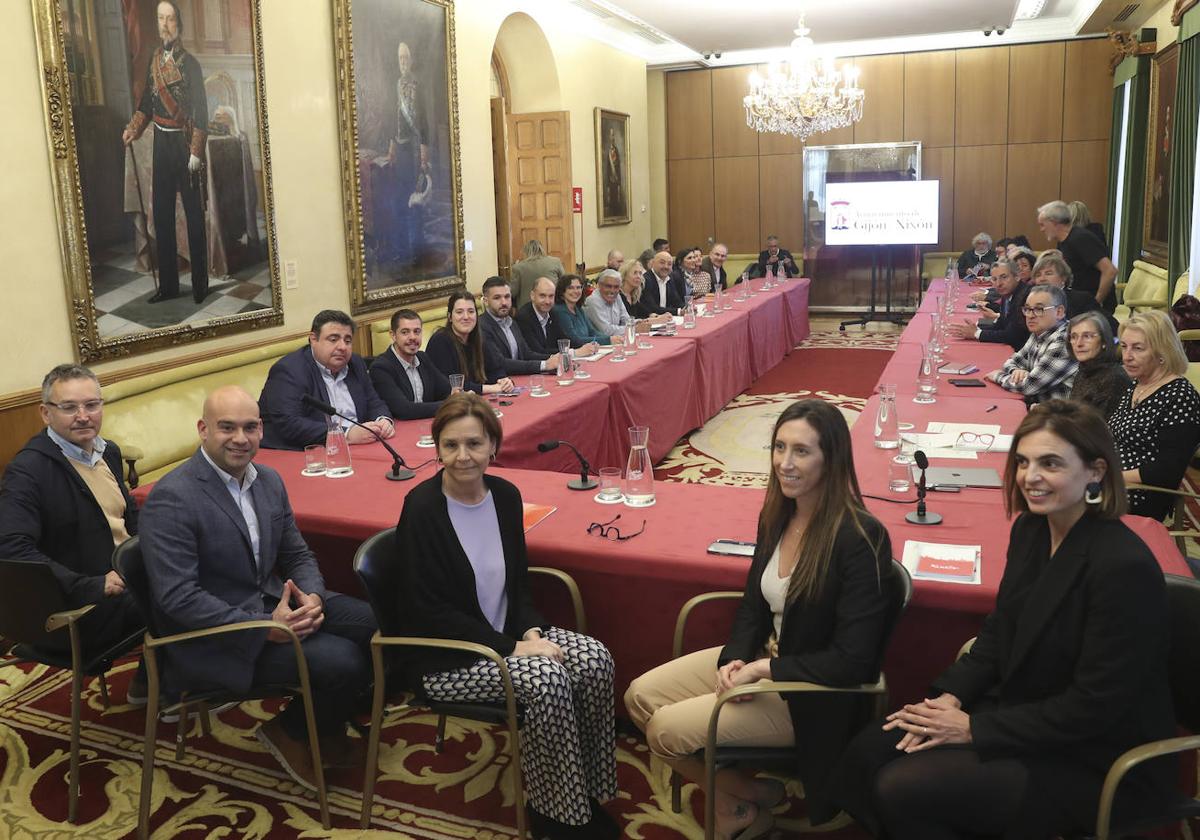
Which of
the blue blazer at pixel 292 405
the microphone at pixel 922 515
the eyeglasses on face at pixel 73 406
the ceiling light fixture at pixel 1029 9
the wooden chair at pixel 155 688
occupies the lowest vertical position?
the wooden chair at pixel 155 688

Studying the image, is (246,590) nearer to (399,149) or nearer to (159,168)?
(159,168)

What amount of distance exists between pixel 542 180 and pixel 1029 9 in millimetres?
6121

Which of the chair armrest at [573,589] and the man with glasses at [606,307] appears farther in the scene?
the man with glasses at [606,307]

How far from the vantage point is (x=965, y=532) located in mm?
2914

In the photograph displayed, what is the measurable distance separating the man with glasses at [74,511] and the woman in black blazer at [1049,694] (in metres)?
2.17

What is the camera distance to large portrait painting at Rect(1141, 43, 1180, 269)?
978 cm

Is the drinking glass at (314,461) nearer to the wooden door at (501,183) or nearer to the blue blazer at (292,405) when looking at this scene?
the blue blazer at (292,405)

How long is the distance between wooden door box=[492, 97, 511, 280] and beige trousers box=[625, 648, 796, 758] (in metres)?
7.79

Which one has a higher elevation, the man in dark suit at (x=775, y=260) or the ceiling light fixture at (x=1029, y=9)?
the ceiling light fixture at (x=1029, y=9)

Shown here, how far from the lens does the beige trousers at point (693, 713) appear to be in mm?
Answer: 2342

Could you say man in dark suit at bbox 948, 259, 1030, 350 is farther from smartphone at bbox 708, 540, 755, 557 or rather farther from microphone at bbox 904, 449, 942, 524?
smartphone at bbox 708, 540, 755, 557

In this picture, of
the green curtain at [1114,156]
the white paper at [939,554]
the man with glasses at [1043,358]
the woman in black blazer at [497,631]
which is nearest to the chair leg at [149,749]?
the woman in black blazer at [497,631]

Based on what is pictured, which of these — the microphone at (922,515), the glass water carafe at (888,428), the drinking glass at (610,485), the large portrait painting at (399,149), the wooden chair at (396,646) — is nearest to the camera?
the wooden chair at (396,646)

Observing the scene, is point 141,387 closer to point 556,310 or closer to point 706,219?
point 556,310
